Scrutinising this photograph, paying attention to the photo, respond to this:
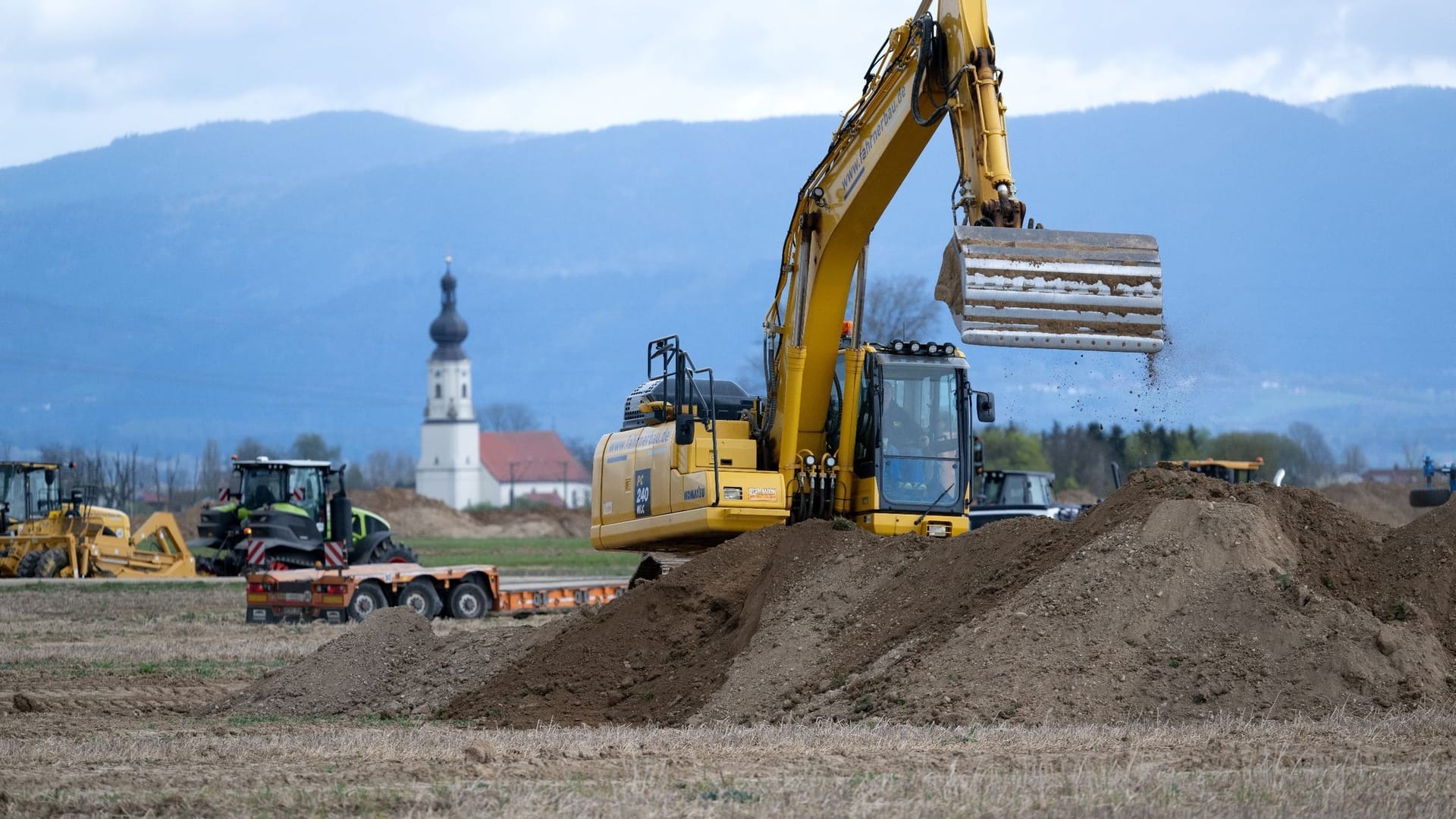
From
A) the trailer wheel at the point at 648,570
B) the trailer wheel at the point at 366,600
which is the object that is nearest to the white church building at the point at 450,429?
the trailer wheel at the point at 366,600

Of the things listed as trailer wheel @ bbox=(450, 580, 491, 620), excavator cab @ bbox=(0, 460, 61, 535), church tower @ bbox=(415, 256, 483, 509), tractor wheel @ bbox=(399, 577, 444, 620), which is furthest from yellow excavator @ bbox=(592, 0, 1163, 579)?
church tower @ bbox=(415, 256, 483, 509)

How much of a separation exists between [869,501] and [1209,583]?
5.33m

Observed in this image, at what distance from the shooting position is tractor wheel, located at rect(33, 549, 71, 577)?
116 ft

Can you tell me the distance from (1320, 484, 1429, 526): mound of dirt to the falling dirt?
40.0m

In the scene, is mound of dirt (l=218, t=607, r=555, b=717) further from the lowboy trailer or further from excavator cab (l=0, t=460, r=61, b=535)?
excavator cab (l=0, t=460, r=61, b=535)

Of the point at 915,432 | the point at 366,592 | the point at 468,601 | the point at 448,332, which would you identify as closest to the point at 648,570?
the point at 915,432

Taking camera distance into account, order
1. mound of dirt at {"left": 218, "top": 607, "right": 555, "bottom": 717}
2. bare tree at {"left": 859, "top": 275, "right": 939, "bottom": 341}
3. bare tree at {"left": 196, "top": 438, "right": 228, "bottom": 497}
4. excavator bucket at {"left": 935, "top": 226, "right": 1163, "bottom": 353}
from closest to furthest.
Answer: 1. excavator bucket at {"left": 935, "top": 226, "right": 1163, "bottom": 353}
2. mound of dirt at {"left": 218, "top": 607, "right": 555, "bottom": 717}
3. bare tree at {"left": 859, "top": 275, "right": 939, "bottom": 341}
4. bare tree at {"left": 196, "top": 438, "right": 228, "bottom": 497}

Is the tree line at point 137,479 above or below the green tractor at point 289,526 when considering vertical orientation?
above

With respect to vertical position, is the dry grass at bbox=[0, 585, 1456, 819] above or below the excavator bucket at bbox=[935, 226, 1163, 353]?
below

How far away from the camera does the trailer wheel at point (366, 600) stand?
80.0ft

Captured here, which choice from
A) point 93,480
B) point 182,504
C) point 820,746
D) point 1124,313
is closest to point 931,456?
point 1124,313

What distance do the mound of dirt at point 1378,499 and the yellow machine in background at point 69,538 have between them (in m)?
32.9

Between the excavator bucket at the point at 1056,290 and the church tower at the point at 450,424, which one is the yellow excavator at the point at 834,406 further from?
the church tower at the point at 450,424

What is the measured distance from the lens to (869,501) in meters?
16.6
